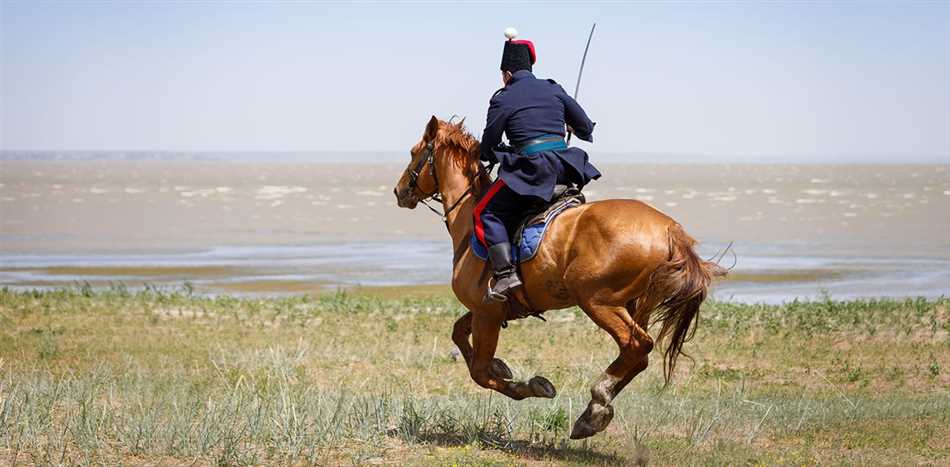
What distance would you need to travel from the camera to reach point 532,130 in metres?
9.01

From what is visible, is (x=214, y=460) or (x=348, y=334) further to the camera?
(x=348, y=334)

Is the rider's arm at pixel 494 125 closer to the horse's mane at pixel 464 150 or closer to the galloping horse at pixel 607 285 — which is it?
the horse's mane at pixel 464 150

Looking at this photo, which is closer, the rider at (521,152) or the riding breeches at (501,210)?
the rider at (521,152)

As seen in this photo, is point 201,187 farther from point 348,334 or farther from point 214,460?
point 214,460

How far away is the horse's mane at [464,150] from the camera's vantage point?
31.6 ft

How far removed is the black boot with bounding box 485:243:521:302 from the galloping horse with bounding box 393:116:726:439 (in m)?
0.18

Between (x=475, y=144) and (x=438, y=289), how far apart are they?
15961mm

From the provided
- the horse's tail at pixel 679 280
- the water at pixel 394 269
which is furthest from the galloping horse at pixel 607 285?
the water at pixel 394 269

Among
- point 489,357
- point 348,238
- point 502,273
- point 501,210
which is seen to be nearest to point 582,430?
point 489,357

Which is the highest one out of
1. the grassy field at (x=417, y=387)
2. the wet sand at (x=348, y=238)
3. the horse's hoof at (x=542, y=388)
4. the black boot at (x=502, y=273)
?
Result: the black boot at (x=502, y=273)

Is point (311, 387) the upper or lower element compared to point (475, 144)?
lower

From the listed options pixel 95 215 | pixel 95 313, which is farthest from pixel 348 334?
pixel 95 215

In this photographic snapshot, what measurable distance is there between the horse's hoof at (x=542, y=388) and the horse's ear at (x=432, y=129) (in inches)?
93.4

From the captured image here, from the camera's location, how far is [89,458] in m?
8.23
